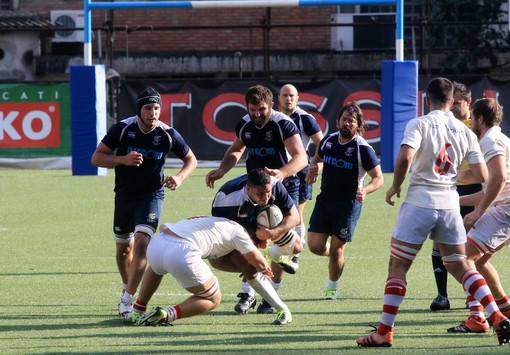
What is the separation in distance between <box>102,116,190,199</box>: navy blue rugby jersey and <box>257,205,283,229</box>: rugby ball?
4.00ft

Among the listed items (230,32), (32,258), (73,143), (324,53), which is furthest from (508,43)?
(32,258)

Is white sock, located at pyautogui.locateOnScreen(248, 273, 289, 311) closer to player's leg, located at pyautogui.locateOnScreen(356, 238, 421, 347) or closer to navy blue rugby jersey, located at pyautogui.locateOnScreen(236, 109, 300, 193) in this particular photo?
player's leg, located at pyautogui.locateOnScreen(356, 238, 421, 347)

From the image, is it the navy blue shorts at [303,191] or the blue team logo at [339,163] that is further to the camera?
the navy blue shorts at [303,191]

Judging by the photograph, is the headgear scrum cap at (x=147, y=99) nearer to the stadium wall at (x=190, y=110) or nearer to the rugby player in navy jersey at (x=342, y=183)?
the rugby player in navy jersey at (x=342, y=183)

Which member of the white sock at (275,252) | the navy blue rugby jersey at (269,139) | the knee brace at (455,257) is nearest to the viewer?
the knee brace at (455,257)

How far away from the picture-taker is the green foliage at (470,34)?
29.3 metres

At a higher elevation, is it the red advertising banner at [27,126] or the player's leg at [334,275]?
the red advertising banner at [27,126]

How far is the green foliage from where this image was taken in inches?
1153

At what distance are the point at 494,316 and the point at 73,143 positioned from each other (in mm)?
15383

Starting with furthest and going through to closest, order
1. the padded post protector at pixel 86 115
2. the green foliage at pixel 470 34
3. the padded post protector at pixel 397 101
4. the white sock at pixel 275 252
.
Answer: the green foliage at pixel 470 34, the padded post protector at pixel 397 101, the padded post protector at pixel 86 115, the white sock at pixel 275 252

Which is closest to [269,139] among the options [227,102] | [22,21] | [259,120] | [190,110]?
[259,120]

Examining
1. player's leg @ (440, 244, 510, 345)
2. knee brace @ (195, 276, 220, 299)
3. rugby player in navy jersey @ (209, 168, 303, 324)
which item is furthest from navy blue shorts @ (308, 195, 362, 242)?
player's leg @ (440, 244, 510, 345)

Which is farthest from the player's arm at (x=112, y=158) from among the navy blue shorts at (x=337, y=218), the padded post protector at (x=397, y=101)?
the padded post protector at (x=397, y=101)

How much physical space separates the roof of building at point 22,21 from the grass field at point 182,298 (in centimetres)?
1540
